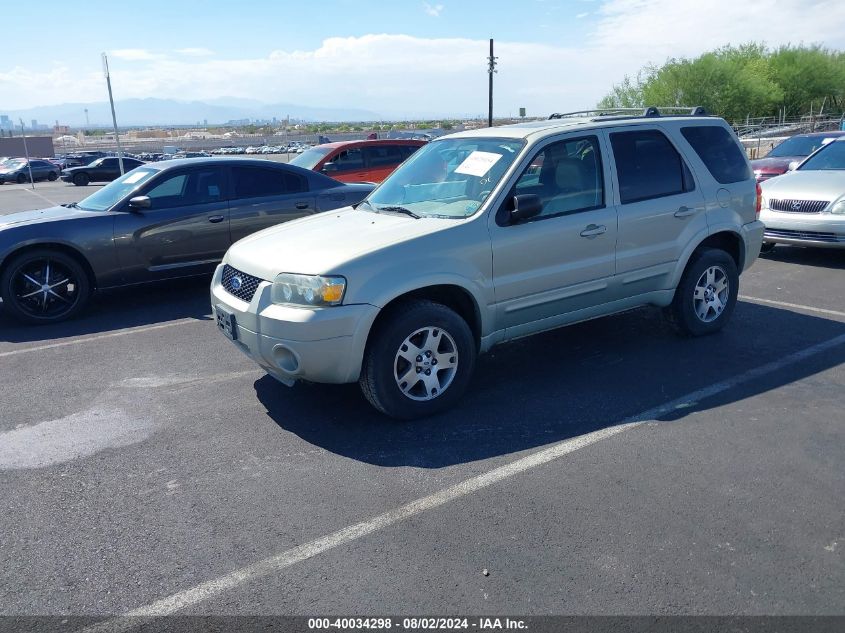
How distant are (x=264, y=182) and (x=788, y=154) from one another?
36.1 ft

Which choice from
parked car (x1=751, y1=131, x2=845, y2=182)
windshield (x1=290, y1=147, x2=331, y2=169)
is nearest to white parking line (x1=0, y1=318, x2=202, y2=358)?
windshield (x1=290, y1=147, x2=331, y2=169)

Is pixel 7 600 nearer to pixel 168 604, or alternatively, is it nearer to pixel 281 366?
pixel 168 604

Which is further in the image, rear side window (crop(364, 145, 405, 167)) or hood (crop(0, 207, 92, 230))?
rear side window (crop(364, 145, 405, 167))

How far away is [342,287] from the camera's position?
4.20 meters

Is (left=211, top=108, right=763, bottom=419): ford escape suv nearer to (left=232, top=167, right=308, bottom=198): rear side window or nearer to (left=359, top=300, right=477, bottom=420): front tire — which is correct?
(left=359, top=300, right=477, bottom=420): front tire

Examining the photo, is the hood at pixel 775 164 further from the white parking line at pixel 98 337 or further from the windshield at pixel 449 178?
the white parking line at pixel 98 337

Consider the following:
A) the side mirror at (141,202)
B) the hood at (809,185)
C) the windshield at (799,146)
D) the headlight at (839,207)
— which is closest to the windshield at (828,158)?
the hood at (809,185)

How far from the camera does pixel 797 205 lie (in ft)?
29.7

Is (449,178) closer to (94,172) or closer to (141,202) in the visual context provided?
(141,202)

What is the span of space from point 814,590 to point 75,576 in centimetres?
312

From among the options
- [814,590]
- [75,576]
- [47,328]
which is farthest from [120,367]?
[814,590]

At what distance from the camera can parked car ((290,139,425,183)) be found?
1411 centimetres

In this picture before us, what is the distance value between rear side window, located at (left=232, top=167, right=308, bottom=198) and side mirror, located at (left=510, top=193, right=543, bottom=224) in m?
4.56

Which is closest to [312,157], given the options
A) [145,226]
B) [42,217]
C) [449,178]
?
[145,226]
